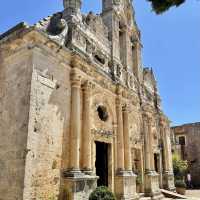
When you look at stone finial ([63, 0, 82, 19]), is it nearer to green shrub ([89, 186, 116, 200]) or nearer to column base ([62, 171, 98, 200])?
column base ([62, 171, 98, 200])

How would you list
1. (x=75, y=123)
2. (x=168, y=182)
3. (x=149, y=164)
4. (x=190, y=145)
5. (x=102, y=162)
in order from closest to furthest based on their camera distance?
(x=75, y=123) < (x=102, y=162) < (x=149, y=164) < (x=168, y=182) < (x=190, y=145)

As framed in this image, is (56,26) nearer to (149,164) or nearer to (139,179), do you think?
(139,179)

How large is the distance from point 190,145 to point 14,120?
2589cm

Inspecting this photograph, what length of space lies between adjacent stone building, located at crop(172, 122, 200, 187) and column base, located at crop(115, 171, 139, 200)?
18792 millimetres

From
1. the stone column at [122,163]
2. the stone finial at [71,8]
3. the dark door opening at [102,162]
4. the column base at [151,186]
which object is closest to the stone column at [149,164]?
the column base at [151,186]

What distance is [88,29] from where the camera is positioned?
12227 mm

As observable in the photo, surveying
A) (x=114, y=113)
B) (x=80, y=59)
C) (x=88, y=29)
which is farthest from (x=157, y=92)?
(x=80, y=59)

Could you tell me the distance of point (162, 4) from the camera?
3873 millimetres

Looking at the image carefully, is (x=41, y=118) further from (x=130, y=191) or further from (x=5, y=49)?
(x=130, y=191)

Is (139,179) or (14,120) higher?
(14,120)

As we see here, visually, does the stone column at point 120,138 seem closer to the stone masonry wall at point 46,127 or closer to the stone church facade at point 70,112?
the stone church facade at point 70,112

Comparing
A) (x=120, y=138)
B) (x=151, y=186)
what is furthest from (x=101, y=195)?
(x=151, y=186)

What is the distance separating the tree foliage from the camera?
380cm

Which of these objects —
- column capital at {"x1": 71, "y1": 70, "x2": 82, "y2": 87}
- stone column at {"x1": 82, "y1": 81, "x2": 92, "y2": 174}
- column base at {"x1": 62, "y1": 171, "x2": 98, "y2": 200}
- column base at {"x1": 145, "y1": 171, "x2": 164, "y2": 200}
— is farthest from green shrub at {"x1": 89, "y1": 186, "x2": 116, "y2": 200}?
column base at {"x1": 145, "y1": 171, "x2": 164, "y2": 200}
